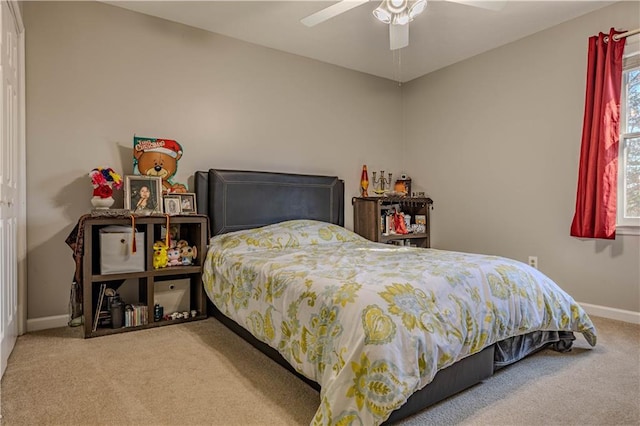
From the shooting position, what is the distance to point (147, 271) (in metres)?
2.68

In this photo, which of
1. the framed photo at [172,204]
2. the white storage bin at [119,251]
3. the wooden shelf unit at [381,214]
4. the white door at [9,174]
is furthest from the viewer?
the wooden shelf unit at [381,214]

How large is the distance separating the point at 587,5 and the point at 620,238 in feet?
5.95

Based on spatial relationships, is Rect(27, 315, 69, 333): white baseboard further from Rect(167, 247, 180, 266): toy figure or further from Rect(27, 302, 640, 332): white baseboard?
Rect(167, 247, 180, 266): toy figure

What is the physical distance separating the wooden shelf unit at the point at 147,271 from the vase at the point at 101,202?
0.14 m

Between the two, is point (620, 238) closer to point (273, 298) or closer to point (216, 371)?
point (273, 298)

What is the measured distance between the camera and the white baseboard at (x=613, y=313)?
282 cm

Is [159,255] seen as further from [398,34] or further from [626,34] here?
[626,34]

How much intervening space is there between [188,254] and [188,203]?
18.4 inches

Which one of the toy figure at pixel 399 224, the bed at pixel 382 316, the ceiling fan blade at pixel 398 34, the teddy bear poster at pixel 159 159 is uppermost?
the ceiling fan blade at pixel 398 34

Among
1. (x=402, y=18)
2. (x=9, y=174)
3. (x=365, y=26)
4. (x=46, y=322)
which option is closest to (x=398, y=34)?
(x=402, y=18)

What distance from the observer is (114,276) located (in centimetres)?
256

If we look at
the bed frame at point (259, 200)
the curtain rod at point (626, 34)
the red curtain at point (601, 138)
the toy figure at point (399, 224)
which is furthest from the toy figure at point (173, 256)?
the curtain rod at point (626, 34)

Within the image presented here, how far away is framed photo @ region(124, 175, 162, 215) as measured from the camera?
2803 mm

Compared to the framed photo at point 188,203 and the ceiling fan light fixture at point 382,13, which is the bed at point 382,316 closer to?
the framed photo at point 188,203
